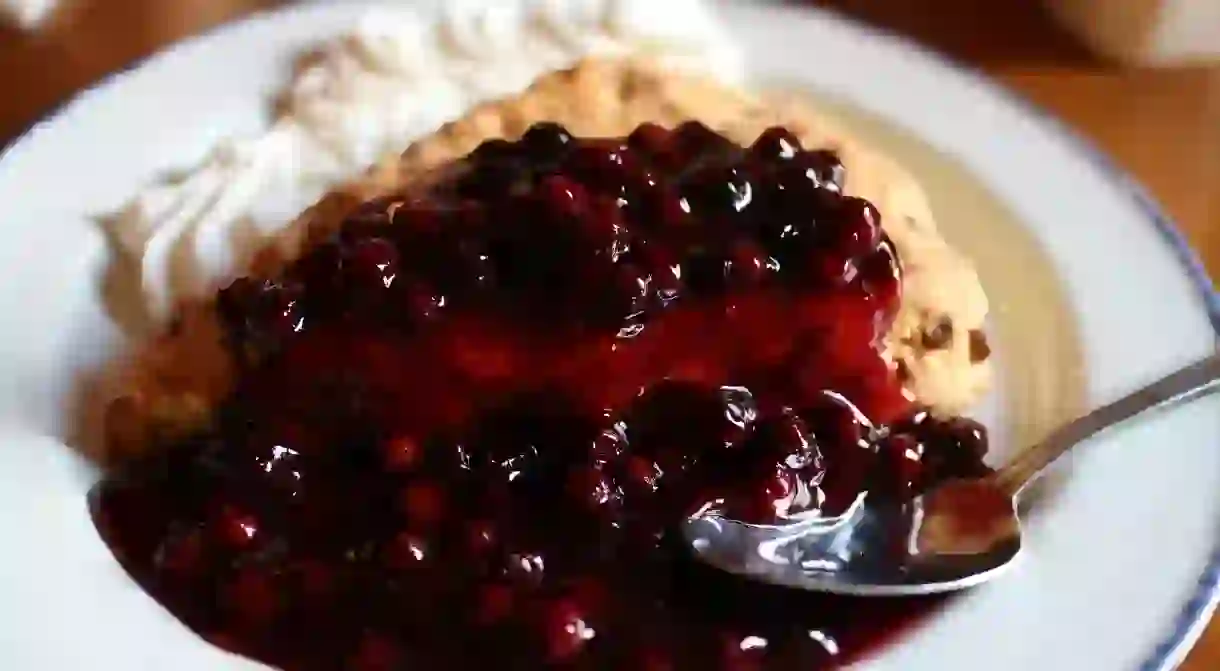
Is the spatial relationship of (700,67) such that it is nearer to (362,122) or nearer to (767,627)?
(362,122)

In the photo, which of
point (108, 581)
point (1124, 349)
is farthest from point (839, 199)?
point (108, 581)

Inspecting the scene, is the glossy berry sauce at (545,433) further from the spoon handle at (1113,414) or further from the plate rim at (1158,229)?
the plate rim at (1158,229)

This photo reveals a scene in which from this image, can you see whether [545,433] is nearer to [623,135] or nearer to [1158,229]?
[623,135]

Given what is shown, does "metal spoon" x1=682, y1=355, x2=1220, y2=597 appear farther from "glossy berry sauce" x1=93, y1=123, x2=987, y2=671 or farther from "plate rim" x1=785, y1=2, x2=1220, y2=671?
"plate rim" x1=785, y1=2, x2=1220, y2=671

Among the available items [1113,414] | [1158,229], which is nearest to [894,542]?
[1113,414]

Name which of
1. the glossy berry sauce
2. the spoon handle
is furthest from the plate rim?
the glossy berry sauce

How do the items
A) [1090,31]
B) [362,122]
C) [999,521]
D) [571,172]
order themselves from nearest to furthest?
[999,521] → [571,172] → [362,122] → [1090,31]
